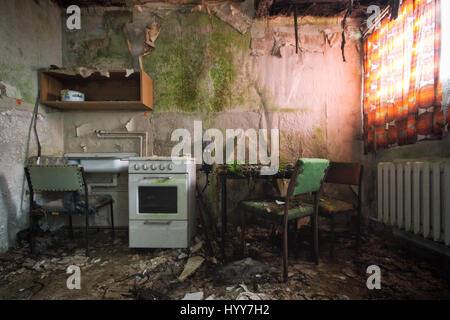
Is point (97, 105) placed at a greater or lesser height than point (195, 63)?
lesser

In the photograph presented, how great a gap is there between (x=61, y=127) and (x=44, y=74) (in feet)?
2.25

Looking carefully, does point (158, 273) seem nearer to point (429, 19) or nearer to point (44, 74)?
point (44, 74)

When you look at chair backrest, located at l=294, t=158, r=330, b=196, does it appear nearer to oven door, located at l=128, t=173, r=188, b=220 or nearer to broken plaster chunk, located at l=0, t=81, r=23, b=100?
oven door, located at l=128, t=173, r=188, b=220

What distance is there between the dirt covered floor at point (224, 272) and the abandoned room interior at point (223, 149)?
0.6 inches

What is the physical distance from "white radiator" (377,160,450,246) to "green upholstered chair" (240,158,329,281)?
0.90 m

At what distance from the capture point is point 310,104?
2.88 metres

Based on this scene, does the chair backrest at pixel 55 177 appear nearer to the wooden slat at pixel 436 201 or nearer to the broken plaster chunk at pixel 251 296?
the broken plaster chunk at pixel 251 296

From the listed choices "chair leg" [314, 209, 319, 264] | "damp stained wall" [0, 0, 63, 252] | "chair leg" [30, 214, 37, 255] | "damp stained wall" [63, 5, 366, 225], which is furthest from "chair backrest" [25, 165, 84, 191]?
"chair leg" [314, 209, 319, 264]

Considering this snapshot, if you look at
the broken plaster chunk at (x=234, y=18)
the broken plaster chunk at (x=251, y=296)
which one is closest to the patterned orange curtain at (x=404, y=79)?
the broken plaster chunk at (x=234, y=18)

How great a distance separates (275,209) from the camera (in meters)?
1.67

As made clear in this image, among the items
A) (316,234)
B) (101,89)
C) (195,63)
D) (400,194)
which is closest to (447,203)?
(400,194)

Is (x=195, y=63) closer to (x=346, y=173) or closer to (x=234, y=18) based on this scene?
(x=234, y=18)

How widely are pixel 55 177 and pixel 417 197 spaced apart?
129 inches
